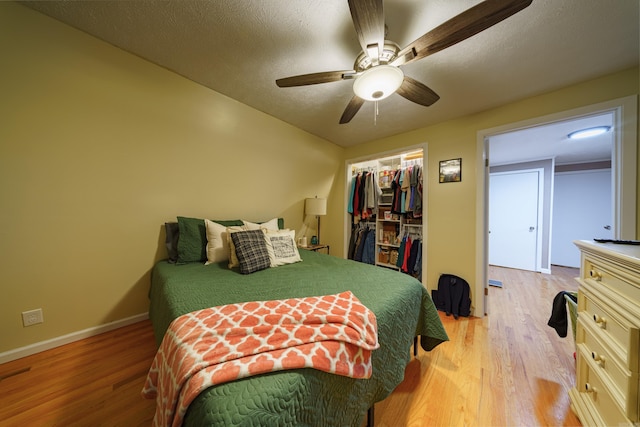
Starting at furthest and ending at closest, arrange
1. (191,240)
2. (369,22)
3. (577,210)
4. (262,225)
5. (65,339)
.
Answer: (577,210)
(262,225)
(191,240)
(65,339)
(369,22)

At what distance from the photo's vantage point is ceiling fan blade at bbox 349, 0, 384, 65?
90 centimetres

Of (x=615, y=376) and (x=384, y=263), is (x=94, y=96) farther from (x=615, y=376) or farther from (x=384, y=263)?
→ (x=384, y=263)

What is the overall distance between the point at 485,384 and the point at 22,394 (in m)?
2.81

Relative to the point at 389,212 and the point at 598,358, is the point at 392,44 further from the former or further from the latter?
the point at 389,212

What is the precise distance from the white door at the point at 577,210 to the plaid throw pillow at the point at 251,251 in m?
5.53

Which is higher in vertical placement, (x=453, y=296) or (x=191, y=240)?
(x=191, y=240)

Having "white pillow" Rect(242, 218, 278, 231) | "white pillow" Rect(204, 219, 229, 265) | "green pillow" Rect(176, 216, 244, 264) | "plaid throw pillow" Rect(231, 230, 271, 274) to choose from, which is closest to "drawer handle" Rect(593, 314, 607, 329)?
"plaid throw pillow" Rect(231, 230, 271, 274)

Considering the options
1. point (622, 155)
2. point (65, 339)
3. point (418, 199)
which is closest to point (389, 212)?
point (418, 199)

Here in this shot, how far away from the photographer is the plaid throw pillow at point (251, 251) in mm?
1598

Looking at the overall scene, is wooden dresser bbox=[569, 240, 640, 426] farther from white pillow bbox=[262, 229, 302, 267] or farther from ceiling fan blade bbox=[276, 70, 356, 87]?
white pillow bbox=[262, 229, 302, 267]

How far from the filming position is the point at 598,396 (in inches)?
37.5

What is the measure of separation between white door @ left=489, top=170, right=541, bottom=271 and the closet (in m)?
2.45

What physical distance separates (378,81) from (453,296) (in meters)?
2.36

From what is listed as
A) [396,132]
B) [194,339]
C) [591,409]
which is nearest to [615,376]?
[591,409]
